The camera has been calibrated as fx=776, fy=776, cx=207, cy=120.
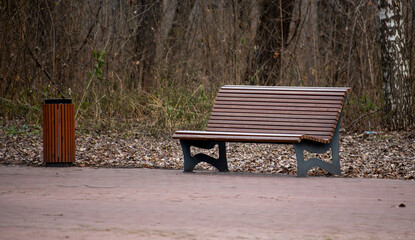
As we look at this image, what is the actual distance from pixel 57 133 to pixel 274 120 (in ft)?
7.67

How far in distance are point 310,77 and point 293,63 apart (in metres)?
0.44

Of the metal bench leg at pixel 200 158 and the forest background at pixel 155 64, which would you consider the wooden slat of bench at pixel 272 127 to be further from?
the forest background at pixel 155 64

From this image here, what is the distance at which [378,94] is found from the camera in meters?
12.8

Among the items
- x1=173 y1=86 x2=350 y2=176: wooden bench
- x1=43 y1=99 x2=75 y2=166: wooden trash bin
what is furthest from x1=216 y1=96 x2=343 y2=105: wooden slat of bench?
x1=43 y1=99 x2=75 y2=166: wooden trash bin

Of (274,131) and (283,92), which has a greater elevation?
(283,92)

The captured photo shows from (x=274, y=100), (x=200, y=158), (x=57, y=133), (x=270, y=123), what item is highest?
(x=274, y=100)

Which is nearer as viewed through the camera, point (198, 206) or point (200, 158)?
point (198, 206)

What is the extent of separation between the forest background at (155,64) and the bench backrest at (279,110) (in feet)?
11.6

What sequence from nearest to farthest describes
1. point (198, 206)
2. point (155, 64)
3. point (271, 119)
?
point (198, 206) < point (271, 119) < point (155, 64)

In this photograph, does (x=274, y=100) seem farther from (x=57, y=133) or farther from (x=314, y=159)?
(x=57, y=133)

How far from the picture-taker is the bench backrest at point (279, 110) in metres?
7.91

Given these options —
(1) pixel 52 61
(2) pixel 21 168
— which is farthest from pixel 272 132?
(1) pixel 52 61

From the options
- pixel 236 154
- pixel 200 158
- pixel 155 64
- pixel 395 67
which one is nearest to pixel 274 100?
pixel 200 158

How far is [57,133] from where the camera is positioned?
8.38 meters
